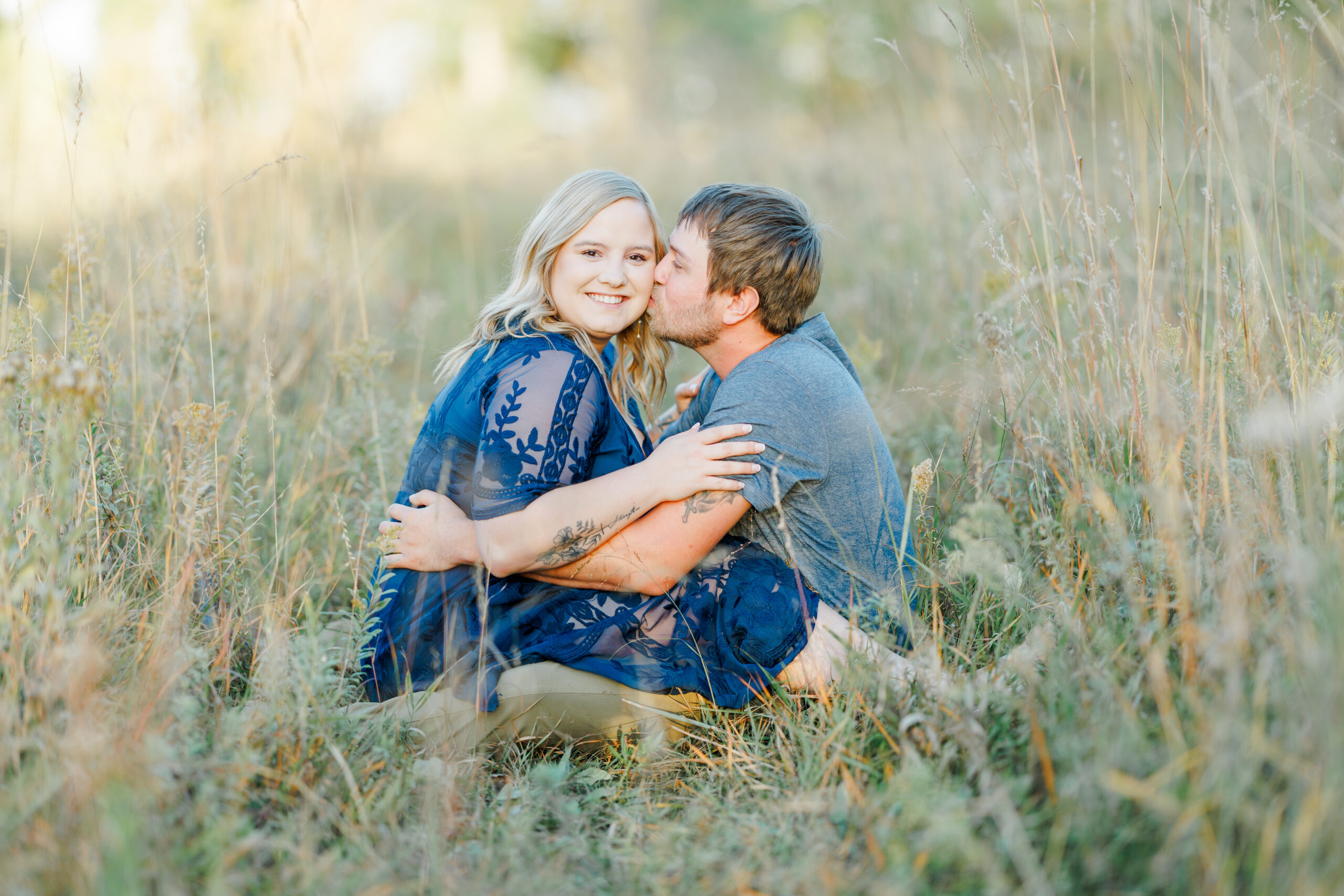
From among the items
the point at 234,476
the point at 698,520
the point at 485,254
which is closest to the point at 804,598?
the point at 698,520

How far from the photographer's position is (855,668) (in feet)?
6.36

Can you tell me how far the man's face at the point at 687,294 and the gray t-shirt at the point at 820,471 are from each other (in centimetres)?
21

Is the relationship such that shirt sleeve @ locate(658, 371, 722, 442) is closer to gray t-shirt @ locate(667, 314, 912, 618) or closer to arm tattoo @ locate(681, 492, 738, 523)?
gray t-shirt @ locate(667, 314, 912, 618)

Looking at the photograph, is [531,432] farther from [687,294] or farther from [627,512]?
[687,294]

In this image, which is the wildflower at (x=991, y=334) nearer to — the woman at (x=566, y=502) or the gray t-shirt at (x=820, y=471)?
the gray t-shirt at (x=820, y=471)

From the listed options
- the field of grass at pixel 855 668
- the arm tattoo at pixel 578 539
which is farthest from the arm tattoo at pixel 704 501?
the field of grass at pixel 855 668

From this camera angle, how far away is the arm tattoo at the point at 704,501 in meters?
2.16

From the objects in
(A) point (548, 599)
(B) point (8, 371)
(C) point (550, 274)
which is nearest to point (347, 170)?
(C) point (550, 274)

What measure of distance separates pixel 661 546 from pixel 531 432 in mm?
432

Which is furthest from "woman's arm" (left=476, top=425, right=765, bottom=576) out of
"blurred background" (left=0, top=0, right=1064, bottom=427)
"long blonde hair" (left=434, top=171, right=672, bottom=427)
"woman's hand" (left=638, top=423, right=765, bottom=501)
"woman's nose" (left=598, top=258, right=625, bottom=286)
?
"blurred background" (left=0, top=0, right=1064, bottom=427)

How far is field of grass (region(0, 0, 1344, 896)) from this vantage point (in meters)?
1.39

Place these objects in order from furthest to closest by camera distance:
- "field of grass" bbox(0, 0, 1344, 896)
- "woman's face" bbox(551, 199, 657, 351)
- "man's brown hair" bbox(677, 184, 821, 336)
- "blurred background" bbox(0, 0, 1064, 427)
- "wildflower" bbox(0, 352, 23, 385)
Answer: "blurred background" bbox(0, 0, 1064, 427) → "woman's face" bbox(551, 199, 657, 351) → "man's brown hair" bbox(677, 184, 821, 336) → "wildflower" bbox(0, 352, 23, 385) → "field of grass" bbox(0, 0, 1344, 896)

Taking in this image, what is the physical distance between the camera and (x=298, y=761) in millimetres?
1755

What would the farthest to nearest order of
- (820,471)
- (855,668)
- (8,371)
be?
(820,471) → (855,668) → (8,371)
